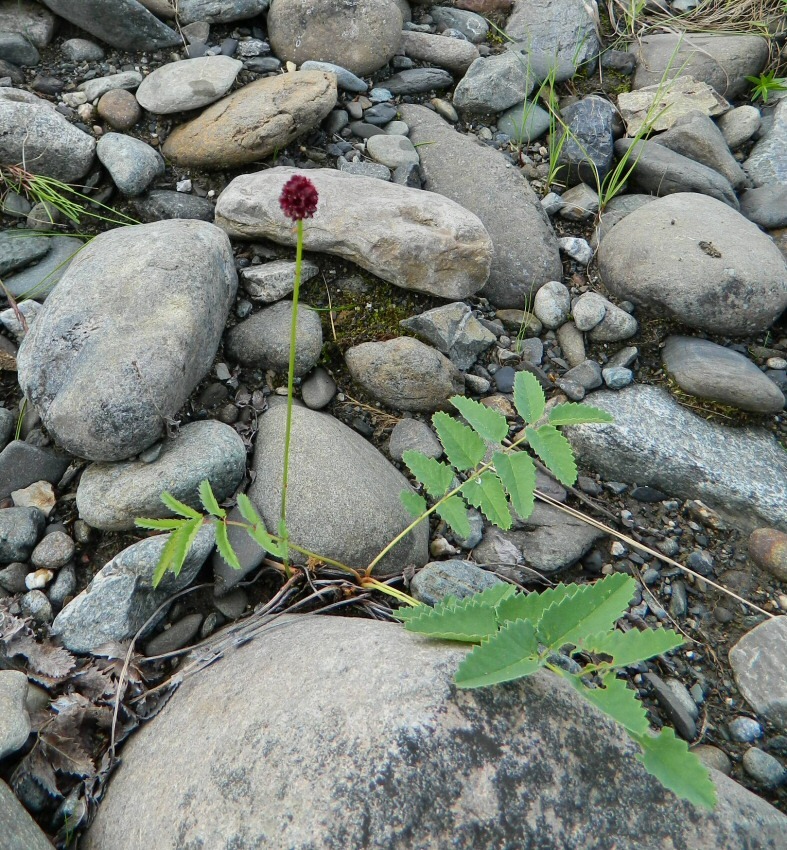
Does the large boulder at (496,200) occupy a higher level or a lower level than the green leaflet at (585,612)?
lower

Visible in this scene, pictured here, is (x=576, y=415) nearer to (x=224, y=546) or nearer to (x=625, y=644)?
(x=625, y=644)

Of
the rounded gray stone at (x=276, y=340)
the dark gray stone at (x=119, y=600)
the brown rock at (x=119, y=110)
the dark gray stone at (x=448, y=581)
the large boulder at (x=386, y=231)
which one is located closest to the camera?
the dark gray stone at (x=119, y=600)

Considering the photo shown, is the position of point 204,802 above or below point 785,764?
above

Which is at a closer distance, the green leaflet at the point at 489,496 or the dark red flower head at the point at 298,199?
the dark red flower head at the point at 298,199

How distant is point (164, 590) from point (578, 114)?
3.11m

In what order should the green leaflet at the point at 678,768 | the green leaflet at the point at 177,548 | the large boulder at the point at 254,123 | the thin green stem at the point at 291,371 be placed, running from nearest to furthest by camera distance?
1. the green leaflet at the point at 678,768
2. the thin green stem at the point at 291,371
3. the green leaflet at the point at 177,548
4. the large boulder at the point at 254,123

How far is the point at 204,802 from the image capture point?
5.35 ft

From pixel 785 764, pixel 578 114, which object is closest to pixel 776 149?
pixel 578 114

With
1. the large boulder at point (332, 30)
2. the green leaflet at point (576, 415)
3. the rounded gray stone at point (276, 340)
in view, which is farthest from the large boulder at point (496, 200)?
the green leaflet at point (576, 415)

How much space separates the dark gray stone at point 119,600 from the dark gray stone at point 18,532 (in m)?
0.29

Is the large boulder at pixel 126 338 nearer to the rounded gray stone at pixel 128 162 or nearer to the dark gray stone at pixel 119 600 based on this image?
the dark gray stone at pixel 119 600

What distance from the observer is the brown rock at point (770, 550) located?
8.43 feet

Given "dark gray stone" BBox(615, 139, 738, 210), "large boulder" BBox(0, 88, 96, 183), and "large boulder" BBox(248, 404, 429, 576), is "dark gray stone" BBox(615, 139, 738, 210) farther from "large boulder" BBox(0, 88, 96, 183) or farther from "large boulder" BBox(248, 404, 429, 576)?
"large boulder" BBox(0, 88, 96, 183)

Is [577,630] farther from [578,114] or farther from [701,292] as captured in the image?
[578,114]
